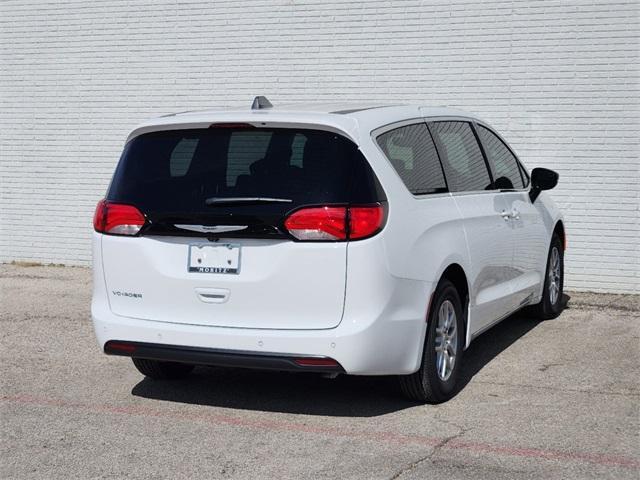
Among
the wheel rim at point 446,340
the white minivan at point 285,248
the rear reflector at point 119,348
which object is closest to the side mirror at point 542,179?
the white minivan at point 285,248

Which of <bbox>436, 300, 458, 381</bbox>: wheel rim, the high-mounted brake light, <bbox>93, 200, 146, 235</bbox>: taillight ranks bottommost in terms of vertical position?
<bbox>436, 300, 458, 381</bbox>: wheel rim

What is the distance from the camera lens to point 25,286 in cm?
1173

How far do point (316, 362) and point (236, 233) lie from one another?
0.82 m

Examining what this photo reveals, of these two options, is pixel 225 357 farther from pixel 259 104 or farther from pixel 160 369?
pixel 259 104

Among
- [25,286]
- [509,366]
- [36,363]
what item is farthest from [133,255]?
[25,286]

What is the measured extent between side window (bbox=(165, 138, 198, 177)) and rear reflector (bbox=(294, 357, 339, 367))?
1.26m

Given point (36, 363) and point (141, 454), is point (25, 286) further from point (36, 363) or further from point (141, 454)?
point (141, 454)

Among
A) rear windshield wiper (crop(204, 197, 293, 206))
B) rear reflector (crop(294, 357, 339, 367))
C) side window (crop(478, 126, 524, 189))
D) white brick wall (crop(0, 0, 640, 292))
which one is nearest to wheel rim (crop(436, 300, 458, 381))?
rear reflector (crop(294, 357, 339, 367))

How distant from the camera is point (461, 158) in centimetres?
744

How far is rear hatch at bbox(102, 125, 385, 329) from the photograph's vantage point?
584 centimetres

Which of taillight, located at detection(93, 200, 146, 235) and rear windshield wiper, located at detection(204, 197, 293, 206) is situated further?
taillight, located at detection(93, 200, 146, 235)

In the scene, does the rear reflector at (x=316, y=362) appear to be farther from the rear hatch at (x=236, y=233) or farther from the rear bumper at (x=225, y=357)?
the rear hatch at (x=236, y=233)

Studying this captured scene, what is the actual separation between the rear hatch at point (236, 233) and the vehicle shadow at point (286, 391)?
0.79 meters

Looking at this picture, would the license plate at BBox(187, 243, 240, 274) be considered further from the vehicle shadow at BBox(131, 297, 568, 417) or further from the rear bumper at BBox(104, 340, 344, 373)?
the vehicle shadow at BBox(131, 297, 568, 417)
